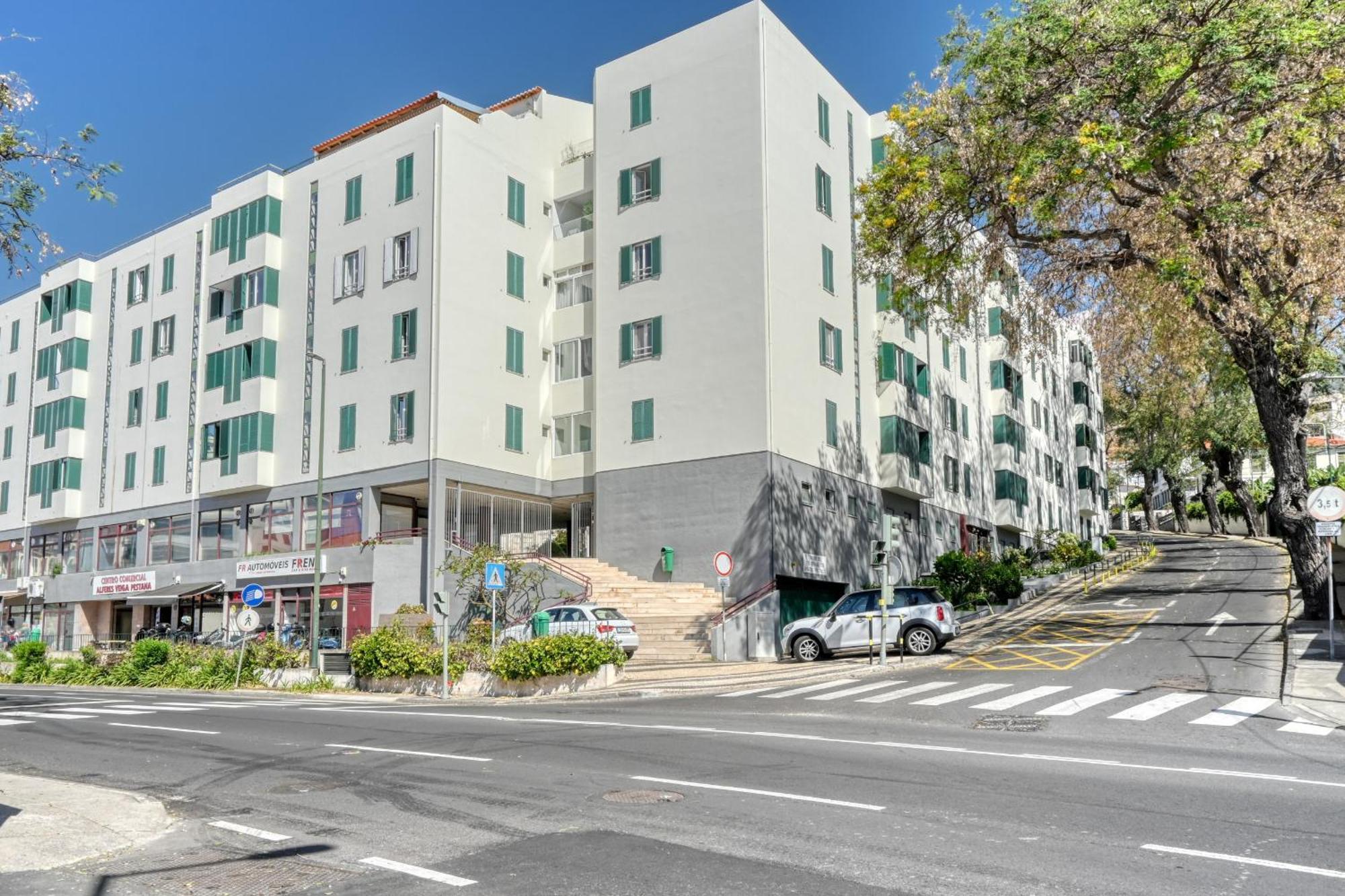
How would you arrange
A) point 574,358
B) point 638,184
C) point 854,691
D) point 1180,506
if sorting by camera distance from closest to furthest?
point 854,691 → point 638,184 → point 574,358 → point 1180,506

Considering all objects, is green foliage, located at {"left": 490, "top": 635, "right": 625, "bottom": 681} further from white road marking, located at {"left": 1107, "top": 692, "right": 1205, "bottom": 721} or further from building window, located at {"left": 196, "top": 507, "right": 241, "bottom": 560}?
building window, located at {"left": 196, "top": 507, "right": 241, "bottom": 560}

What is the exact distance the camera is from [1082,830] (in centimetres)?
786

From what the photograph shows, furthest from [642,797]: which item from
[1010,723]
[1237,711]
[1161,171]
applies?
[1161,171]

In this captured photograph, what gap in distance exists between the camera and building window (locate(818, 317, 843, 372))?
1435 inches

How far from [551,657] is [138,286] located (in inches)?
1351

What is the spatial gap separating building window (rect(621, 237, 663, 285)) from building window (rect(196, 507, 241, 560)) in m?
17.5

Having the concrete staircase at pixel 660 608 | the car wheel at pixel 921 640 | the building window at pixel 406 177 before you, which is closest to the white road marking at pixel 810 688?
the car wheel at pixel 921 640

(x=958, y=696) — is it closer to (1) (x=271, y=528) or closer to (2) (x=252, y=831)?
(2) (x=252, y=831)

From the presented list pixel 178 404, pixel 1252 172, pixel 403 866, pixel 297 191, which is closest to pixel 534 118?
pixel 297 191

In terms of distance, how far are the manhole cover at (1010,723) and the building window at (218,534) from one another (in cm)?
3275

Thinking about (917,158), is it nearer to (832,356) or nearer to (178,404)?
(832,356)

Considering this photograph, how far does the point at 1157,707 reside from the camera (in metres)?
15.9

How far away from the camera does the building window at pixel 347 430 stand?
3769 cm

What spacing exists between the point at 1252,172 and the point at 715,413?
16340mm
